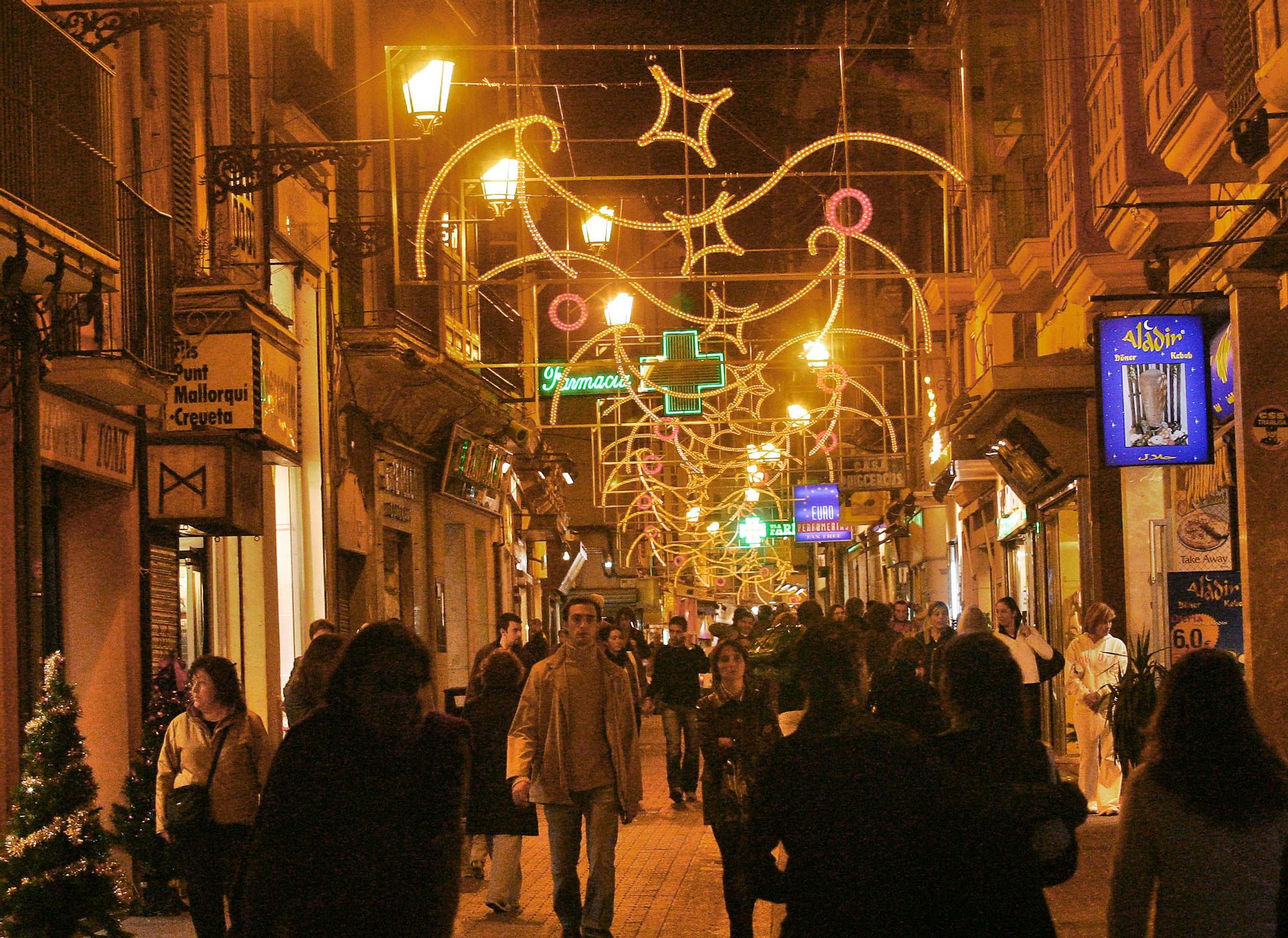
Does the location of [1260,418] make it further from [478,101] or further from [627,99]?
[627,99]

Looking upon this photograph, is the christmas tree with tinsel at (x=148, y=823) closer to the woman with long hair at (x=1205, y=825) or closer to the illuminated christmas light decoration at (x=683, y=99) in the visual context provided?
the illuminated christmas light decoration at (x=683, y=99)

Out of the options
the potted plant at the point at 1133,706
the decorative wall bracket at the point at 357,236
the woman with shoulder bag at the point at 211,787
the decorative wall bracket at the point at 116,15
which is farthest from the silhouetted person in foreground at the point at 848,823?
the decorative wall bracket at the point at 357,236

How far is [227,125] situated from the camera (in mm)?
16109

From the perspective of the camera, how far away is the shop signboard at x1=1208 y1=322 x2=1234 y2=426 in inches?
583

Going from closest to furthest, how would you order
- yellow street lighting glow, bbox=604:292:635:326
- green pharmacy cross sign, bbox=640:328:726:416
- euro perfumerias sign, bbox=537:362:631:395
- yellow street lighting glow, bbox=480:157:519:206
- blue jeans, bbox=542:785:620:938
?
1. blue jeans, bbox=542:785:620:938
2. yellow street lighting glow, bbox=480:157:519:206
3. green pharmacy cross sign, bbox=640:328:726:416
4. yellow street lighting glow, bbox=604:292:635:326
5. euro perfumerias sign, bbox=537:362:631:395

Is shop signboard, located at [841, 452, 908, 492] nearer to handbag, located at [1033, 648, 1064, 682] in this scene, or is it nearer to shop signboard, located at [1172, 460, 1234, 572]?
shop signboard, located at [1172, 460, 1234, 572]

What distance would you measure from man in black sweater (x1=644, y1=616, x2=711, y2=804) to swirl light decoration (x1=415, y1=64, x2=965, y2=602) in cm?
291

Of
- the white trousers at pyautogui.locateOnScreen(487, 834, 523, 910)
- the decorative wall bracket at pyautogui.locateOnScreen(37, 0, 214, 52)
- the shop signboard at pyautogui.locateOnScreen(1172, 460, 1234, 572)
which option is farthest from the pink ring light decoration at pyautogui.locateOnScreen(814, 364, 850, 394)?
the white trousers at pyautogui.locateOnScreen(487, 834, 523, 910)

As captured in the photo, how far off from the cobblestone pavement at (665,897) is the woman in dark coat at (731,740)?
945 mm

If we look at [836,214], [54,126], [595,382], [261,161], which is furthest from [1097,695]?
[595,382]

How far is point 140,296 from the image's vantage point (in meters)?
12.9

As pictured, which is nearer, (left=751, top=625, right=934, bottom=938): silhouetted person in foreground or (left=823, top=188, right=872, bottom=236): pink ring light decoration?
(left=751, top=625, right=934, bottom=938): silhouetted person in foreground

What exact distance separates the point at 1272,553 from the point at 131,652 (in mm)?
8838

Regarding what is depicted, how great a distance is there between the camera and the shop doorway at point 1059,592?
21.3 metres
